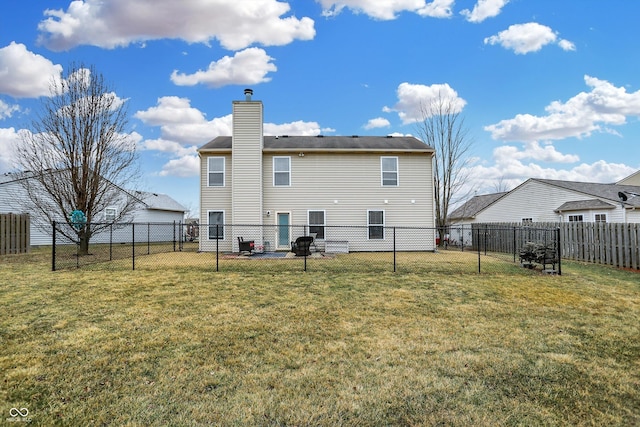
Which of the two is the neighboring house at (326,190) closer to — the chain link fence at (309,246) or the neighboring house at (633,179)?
the chain link fence at (309,246)

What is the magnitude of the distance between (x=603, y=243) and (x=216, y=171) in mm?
16802

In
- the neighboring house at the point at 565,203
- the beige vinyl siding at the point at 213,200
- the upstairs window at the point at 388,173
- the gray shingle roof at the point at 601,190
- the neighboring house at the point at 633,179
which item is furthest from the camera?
the neighboring house at the point at 633,179

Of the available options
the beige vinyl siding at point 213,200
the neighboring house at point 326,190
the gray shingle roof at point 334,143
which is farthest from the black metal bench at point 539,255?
the beige vinyl siding at point 213,200

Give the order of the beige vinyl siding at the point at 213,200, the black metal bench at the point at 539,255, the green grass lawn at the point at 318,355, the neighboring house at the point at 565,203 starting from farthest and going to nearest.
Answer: the neighboring house at the point at 565,203 → the beige vinyl siding at the point at 213,200 → the black metal bench at the point at 539,255 → the green grass lawn at the point at 318,355

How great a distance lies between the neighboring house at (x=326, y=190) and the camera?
52.7 ft

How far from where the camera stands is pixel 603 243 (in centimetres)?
1175

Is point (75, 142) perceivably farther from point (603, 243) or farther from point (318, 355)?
point (603, 243)

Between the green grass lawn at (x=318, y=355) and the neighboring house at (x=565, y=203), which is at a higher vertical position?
the neighboring house at (x=565, y=203)

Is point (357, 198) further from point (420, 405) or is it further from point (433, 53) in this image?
point (420, 405)

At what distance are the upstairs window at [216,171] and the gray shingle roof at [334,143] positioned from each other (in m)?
0.61

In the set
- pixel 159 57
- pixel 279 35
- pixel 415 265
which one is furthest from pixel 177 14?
pixel 415 265

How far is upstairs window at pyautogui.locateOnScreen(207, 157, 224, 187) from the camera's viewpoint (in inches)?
637

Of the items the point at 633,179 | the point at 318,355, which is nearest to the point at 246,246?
the point at 318,355

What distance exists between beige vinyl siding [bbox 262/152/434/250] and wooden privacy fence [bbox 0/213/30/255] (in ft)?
37.2
